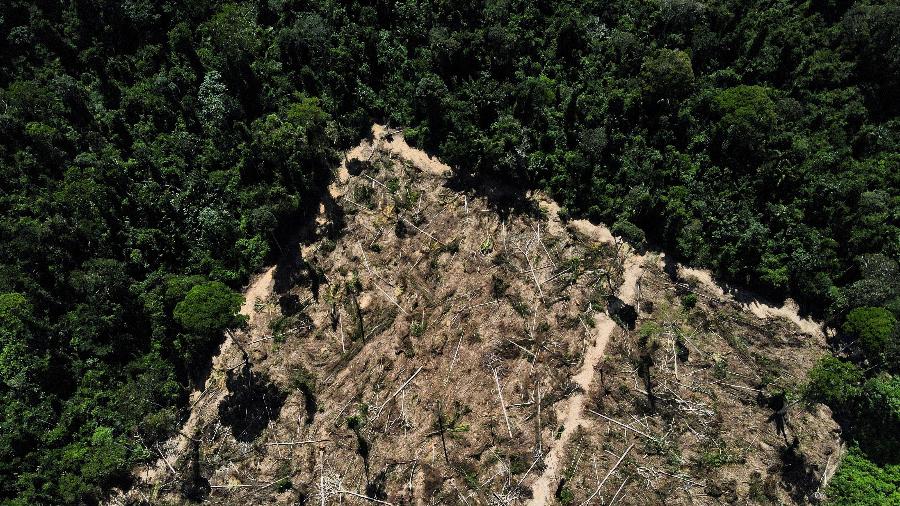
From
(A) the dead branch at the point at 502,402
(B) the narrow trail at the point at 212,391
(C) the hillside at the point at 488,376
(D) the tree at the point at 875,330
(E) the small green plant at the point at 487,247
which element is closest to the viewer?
(D) the tree at the point at 875,330

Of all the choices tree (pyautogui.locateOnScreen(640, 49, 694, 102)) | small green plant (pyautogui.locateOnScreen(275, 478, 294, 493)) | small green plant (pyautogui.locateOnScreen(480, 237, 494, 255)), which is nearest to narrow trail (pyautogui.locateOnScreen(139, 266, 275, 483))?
small green plant (pyautogui.locateOnScreen(275, 478, 294, 493))

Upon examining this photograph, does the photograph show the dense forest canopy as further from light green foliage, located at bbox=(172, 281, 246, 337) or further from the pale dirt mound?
the pale dirt mound

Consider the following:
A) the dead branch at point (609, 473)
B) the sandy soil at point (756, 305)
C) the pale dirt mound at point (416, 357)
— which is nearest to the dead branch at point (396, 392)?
the pale dirt mound at point (416, 357)

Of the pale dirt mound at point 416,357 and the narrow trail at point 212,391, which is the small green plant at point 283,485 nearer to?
the pale dirt mound at point 416,357

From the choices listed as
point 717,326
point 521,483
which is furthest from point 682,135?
point 521,483

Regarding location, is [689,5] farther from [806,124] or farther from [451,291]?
[451,291]
